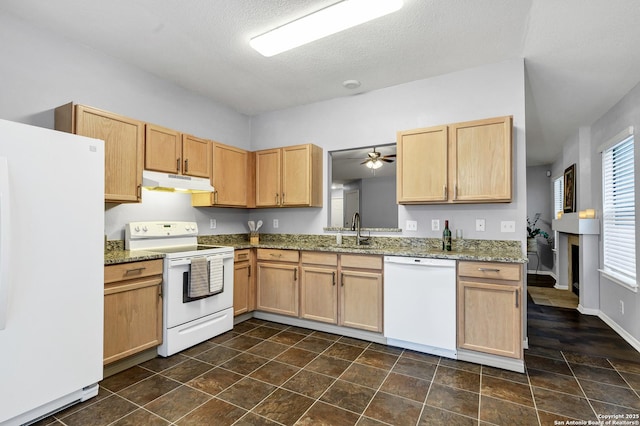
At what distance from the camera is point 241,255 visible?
366 cm

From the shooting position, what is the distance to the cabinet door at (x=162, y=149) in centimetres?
300

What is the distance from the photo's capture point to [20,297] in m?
1.80

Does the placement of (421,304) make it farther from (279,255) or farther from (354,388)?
(279,255)

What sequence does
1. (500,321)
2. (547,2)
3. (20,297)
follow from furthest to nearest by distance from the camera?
(500,321) → (547,2) → (20,297)

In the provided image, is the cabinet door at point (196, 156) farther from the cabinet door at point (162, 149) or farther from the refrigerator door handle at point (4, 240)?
the refrigerator door handle at point (4, 240)

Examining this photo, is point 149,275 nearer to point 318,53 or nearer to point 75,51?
point 75,51

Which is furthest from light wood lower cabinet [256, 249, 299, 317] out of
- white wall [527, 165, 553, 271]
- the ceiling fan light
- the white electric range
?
white wall [527, 165, 553, 271]

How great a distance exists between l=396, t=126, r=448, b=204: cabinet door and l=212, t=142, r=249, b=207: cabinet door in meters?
2.00

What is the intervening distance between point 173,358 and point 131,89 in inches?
102

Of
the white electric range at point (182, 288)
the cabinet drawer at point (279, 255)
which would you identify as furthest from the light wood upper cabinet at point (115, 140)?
the cabinet drawer at point (279, 255)

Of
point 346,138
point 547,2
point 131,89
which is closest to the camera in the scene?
point 547,2

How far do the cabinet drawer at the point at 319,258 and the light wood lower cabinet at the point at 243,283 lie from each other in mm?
724

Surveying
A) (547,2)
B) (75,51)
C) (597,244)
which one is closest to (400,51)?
(547,2)

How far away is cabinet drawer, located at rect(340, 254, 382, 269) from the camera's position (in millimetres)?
3078
